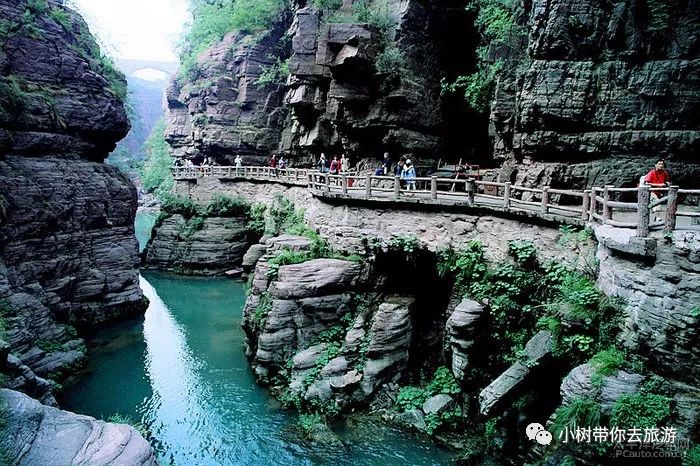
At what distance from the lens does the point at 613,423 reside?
7.71 metres

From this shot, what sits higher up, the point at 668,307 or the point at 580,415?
the point at 668,307

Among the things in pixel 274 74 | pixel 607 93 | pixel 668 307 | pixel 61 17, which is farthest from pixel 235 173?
pixel 668 307

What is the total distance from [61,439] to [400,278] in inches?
418

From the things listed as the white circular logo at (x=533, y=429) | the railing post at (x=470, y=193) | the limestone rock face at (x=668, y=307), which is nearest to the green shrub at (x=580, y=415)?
the limestone rock face at (x=668, y=307)

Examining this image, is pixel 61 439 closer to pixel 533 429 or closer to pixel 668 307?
pixel 533 429

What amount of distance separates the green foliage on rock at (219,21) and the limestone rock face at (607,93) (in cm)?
2715

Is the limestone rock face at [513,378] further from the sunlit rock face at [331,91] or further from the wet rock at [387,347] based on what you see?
the sunlit rock face at [331,91]

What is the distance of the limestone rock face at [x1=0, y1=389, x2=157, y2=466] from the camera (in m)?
6.94

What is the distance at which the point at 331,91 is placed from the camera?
24484 millimetres

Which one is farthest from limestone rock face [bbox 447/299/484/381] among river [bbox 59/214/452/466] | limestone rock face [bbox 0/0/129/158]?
limestone rock face [bbox 0/0/129/158]

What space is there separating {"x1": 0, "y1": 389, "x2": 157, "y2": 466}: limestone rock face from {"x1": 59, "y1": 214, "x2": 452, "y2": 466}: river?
4385 mm

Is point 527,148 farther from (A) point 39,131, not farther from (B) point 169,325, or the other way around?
(A) point 39,131

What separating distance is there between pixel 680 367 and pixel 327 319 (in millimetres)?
9529

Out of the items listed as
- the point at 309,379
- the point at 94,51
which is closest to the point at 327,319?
the point at 309,379
